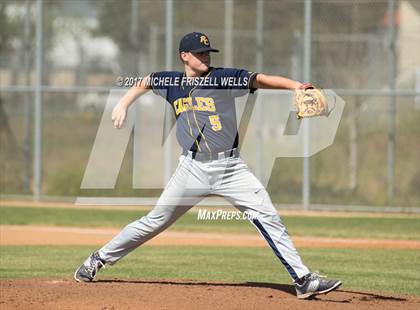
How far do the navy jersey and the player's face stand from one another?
0.23 feet

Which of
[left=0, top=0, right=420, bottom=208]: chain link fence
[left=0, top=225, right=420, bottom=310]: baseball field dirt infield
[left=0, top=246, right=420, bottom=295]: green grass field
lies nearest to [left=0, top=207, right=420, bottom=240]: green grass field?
[left=0, top=0, right=420, bottom=208]: chain link fence

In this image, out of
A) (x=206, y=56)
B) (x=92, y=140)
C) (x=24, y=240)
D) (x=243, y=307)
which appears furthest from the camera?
(x=92, y=140)

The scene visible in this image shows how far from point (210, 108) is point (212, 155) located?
1.38ft

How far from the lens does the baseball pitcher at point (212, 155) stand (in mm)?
7434

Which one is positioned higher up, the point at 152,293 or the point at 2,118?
the point at 2,118

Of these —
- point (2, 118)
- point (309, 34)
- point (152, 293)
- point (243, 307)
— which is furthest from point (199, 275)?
point (2, 118)

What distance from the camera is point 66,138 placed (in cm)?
2648

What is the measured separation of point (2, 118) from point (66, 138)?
616 cm

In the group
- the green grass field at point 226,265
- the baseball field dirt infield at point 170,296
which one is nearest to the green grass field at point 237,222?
the green grass field at point 226,265

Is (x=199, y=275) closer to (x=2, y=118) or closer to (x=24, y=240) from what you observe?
(x=24, y=240)

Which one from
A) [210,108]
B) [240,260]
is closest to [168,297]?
[210,108]

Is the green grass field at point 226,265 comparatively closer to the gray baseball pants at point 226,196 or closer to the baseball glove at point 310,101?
the gray baseball pants at point 226,196

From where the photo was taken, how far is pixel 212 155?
7.58m

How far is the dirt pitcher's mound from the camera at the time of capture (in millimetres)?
7164
